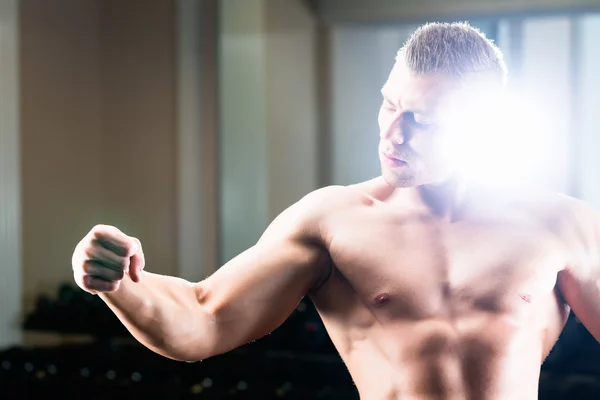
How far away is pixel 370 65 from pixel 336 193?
198cm

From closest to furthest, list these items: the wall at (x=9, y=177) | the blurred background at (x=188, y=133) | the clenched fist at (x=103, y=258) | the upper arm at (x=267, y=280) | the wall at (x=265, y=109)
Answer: the clenched fist at (x=103, y=258)
the upper arm at (x=267, y=280)
the blurred background at (x=188, y=133)
the wall at (x=9, y=177)
the wall at (x=265, y=109)

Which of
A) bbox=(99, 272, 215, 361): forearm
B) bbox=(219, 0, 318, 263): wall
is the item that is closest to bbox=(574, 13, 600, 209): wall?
bbox=(219, 0, 318, 263): wall

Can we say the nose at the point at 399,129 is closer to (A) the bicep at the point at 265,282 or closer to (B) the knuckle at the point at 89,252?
(A) the bicep at the point at 265,282

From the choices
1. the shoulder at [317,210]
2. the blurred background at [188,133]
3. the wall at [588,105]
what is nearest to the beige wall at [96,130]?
the blurred background at [188,133]

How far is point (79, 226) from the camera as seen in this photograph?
2.89 m

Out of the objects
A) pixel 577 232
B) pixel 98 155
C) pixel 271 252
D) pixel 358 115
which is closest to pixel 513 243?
pixel 577 232

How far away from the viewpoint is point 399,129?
0.54 metres

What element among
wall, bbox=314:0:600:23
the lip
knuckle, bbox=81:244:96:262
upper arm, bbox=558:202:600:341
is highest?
wall, bbox=314:0:600:23

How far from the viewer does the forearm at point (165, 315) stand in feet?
1.65

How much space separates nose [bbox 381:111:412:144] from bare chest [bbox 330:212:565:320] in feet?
0.28

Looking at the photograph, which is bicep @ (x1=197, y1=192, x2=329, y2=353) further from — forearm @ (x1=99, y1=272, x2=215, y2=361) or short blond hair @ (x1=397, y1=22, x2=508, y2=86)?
short blond hair @ (x1=397, y1=22, x2=508, y2=86)

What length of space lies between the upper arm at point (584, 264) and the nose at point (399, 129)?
0.53 feet

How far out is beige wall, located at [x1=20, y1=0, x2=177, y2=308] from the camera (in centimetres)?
267

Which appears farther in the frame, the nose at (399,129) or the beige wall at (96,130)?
the beige wall at (96,130)
